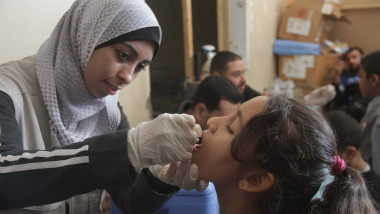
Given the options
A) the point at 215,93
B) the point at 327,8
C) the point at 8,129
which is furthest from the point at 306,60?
the point at 8,129

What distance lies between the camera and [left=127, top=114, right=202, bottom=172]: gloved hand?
2.43 feet

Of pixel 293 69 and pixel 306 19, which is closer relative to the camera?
pixel 306 19

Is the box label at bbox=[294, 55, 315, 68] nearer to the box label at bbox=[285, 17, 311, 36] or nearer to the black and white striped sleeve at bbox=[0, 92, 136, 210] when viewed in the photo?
the box label at bbox=[285, 17, 311, 36]

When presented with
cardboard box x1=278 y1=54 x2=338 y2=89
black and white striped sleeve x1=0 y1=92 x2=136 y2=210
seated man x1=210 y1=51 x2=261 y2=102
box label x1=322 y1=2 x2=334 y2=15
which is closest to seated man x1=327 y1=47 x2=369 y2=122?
cardboard box x1=278 y1=54 x2=338 y2=89

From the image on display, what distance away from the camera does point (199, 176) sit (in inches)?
36.2

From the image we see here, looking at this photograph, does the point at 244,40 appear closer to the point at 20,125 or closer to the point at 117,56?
the point at 117,56

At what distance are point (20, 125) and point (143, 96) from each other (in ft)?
4.43

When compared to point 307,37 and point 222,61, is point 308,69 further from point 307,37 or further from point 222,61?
point 222,61

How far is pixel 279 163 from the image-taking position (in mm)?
811

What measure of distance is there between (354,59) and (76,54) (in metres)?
3.75

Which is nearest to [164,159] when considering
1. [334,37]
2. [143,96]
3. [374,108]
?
[143,96]

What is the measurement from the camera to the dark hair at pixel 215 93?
1699 mm

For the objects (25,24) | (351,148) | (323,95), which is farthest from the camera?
(323,95)

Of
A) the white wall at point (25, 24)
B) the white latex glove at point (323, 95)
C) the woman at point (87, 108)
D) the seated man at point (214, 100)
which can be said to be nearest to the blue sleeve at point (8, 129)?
the woman at point (87, 108)
